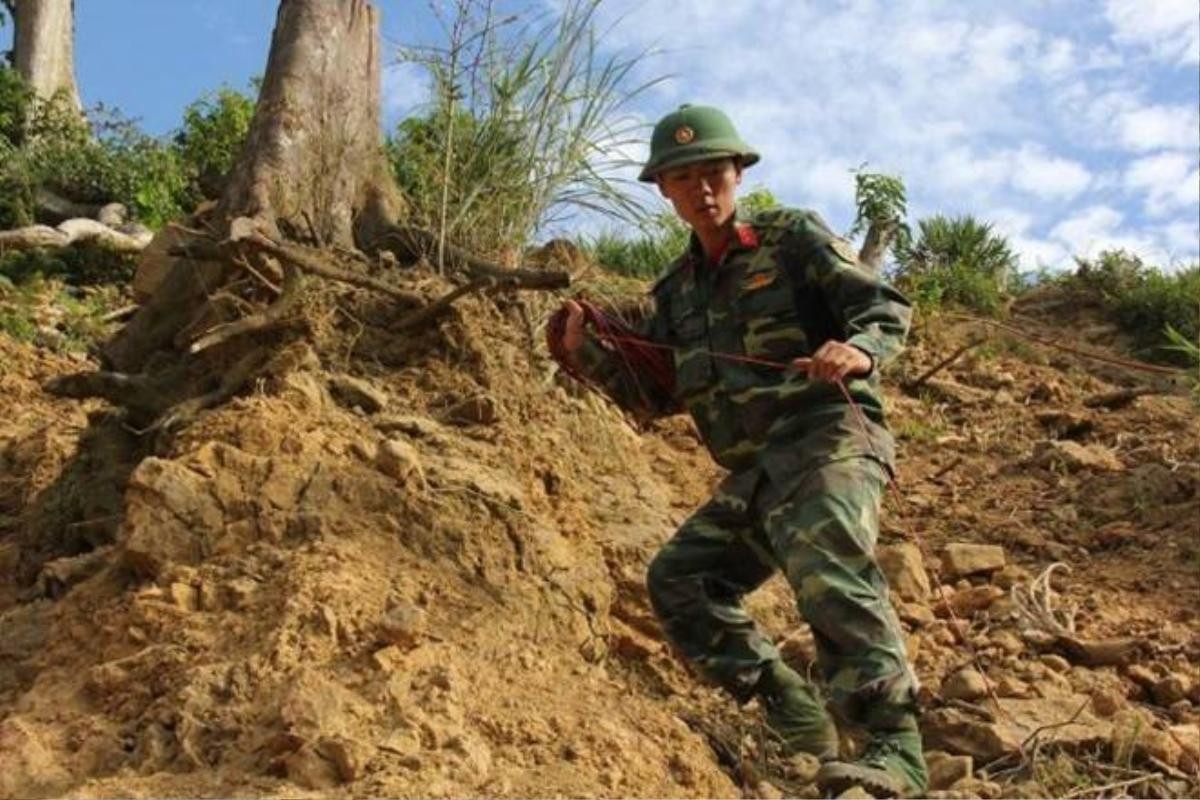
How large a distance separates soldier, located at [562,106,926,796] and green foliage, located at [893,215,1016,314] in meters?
5.41

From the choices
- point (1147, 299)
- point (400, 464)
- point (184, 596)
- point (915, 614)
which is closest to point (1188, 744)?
point (915, 614)

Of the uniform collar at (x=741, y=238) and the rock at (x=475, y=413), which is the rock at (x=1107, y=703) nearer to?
the uniform collar at (x=741, y=238)

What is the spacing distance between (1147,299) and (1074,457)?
3213 mm

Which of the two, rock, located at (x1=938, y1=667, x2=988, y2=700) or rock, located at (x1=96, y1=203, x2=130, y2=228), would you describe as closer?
rock, located at (x1=938, y1=667, x2=988, y2=700)

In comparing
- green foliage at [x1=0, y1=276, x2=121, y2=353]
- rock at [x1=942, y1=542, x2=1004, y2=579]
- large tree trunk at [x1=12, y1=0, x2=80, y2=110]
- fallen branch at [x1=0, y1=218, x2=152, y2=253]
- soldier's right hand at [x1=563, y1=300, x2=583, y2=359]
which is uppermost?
large tree trunk at [x1=12, y1=0, x2=80, y2=110]

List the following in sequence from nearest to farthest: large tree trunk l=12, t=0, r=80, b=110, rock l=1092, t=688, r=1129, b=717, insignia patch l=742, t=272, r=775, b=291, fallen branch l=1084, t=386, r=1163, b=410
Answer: insignia patch l=742, t=272, r=775, b=291
rock l=1092, t=688, r=1129, b=717
fallen branch l=1084, t=386, r=1163, b=410
large tree trunk l=12, t=0, r=80, b=110

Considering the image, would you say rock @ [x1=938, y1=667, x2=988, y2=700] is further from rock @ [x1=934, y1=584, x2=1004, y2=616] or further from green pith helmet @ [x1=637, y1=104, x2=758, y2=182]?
green pith helmet @ [x1=637, y1=104, x2=758, y2=182]

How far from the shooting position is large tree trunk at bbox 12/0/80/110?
15.6m

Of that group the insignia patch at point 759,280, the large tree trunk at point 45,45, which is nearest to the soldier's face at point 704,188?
the insignia patch at point 759,280

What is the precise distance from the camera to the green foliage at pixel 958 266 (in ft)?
31.8

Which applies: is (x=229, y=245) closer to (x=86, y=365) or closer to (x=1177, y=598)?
(x=86, y=365)

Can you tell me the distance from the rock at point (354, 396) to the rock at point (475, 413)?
10.0 inches

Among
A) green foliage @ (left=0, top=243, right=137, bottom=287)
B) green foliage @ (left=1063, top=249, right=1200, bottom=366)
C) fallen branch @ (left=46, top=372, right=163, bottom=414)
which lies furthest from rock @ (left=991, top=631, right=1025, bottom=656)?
green foliage @ (left=0, top=243, right=137, bottom=287)

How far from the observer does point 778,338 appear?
395cm
